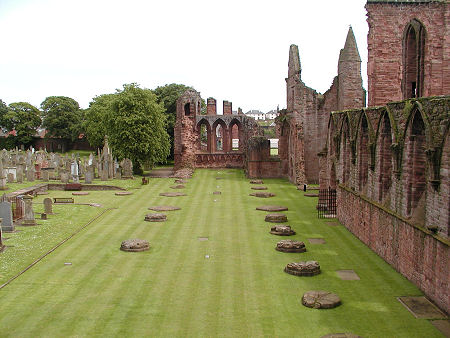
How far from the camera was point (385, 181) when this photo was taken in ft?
50.9

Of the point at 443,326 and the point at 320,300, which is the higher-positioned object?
the point at 320,300

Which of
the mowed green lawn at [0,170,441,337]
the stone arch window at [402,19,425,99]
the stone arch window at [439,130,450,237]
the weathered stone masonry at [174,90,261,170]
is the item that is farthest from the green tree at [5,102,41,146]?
the stone arch window at [439,130,450,237]

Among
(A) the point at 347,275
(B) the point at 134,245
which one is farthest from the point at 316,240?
(B) the point at 134,245

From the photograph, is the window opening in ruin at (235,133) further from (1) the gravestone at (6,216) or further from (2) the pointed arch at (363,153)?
(1) the gravestone at (6,216)

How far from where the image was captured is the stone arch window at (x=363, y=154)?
1792 centimetres

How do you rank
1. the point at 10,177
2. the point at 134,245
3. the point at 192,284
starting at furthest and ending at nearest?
the point at 10,177, the point at 134,245, the point at 192,284

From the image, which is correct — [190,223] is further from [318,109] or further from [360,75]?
[318,109]

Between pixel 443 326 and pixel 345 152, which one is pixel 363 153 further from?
pixel 443 326

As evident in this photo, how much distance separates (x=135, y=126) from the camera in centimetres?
3844

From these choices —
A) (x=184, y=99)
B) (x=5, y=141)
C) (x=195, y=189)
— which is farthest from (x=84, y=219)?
(x=5, y=141)

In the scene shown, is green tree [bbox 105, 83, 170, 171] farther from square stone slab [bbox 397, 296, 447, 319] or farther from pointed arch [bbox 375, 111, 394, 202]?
square stone slab [bbox 397, 296, 447, 319]

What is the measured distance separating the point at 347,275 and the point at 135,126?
2816 cm

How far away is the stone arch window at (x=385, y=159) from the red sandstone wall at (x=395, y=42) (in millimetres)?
9208

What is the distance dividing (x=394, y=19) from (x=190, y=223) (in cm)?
1481
